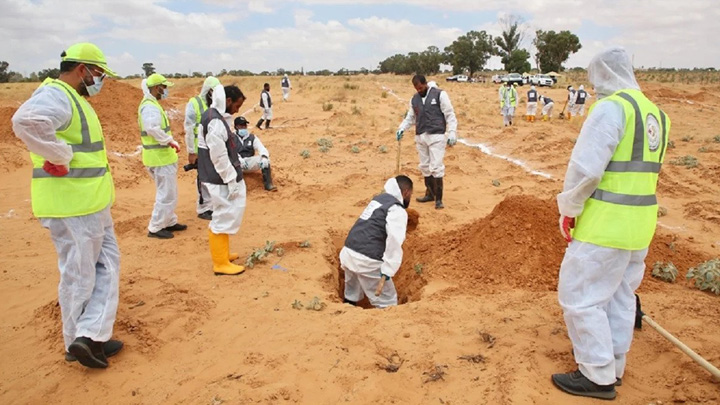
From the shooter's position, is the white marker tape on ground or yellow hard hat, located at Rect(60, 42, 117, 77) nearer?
yellow hard hat, located at Rect(60, 42, 117, 77)

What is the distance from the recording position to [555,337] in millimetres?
3643

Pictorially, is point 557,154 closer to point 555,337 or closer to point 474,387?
point 555,337

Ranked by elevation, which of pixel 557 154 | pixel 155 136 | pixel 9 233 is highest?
pixel 155 136

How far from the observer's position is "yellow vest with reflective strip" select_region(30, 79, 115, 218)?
3201mm

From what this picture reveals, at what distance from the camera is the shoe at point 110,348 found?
354 cm

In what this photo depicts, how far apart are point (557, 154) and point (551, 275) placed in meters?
7.70

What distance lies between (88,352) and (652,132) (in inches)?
157

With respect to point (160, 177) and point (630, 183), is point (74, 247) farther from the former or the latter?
point (630, 183)

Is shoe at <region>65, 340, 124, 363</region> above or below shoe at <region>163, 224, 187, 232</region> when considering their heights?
below

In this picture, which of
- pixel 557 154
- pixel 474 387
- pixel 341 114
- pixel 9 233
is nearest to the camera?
pixel 474 387

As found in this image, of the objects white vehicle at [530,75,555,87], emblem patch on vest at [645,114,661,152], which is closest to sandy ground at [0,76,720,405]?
emblem patch on vest at [645,114,661,152]

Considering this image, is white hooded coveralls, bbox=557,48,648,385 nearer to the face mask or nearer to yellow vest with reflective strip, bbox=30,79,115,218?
yellow vest with reflective strip, bbox=30,79,115,218

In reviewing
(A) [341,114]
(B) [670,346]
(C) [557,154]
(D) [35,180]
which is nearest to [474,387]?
(B) [670,346]

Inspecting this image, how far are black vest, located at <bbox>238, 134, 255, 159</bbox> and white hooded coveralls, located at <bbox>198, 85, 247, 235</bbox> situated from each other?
144 inches
